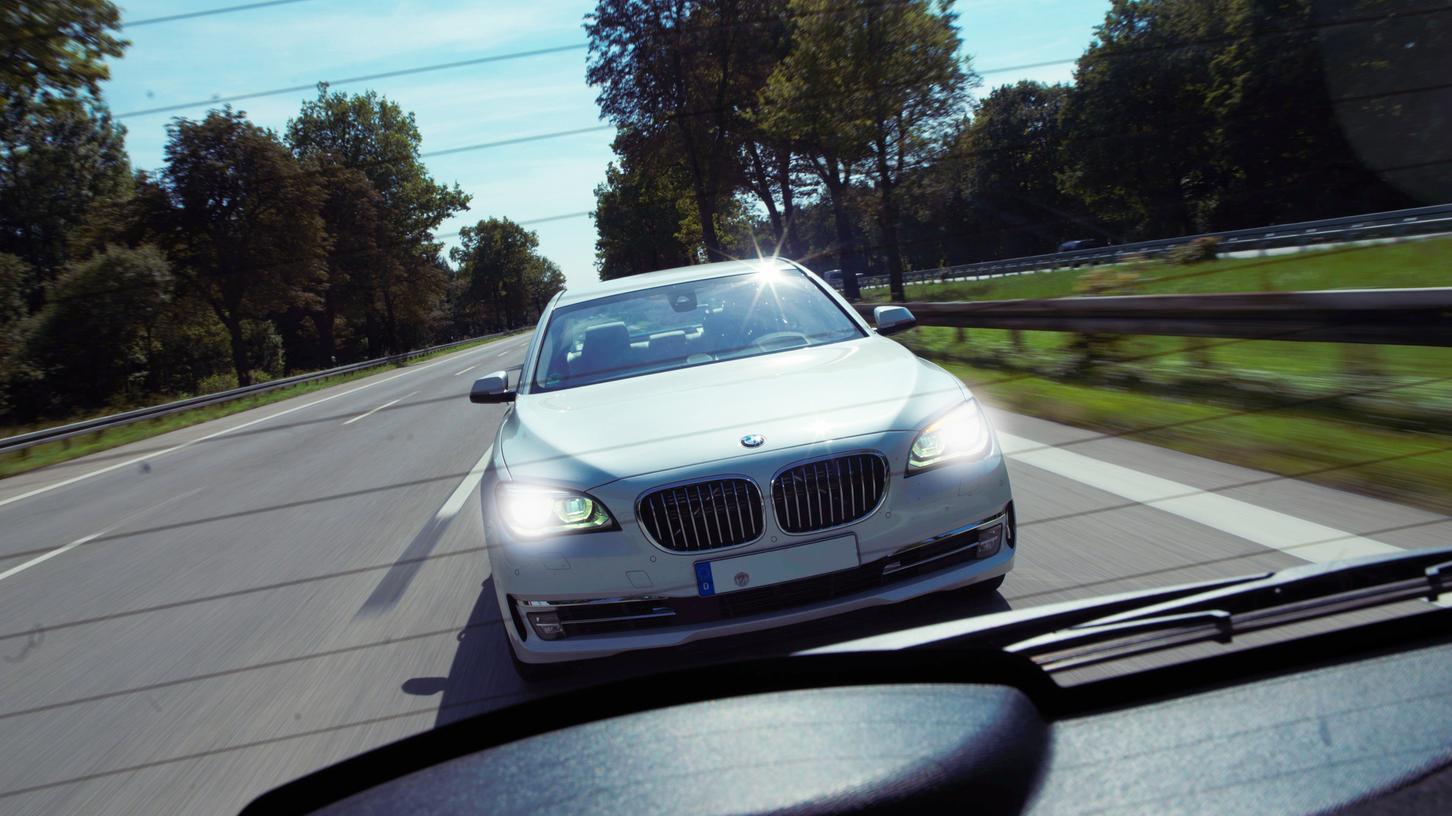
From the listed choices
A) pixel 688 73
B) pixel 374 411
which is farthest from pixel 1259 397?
pixel 688 73

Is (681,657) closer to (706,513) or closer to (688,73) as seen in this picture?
(706,513)

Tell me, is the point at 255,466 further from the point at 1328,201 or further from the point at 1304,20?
the point at 1328,201

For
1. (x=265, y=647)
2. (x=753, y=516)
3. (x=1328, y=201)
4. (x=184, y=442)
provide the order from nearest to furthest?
(x=753, y=516) → (x=265, y=647) → (x=184, y=442) → (x=1328, y=201)

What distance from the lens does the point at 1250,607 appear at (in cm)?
175

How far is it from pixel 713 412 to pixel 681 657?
85 cm

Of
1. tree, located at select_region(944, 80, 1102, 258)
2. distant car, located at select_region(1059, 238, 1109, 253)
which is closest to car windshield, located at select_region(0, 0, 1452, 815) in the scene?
distant car, located at select_region(1059, 238, 1109, 253)

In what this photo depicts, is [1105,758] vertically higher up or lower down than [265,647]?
higher up

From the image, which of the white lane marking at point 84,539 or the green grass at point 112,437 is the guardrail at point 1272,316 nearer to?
the white lane marking at point 84,539

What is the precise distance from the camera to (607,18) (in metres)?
43.6

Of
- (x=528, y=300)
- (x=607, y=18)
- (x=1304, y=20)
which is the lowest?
(x=528, y=300)

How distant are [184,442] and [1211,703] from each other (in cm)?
1765

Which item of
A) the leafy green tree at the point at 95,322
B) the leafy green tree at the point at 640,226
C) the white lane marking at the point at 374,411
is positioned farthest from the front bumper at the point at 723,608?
the leafy green tree at the point at 640,226

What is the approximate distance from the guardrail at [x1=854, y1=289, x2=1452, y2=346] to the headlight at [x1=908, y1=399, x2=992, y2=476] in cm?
312

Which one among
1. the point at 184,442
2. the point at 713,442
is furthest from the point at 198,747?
the point at 184,442
